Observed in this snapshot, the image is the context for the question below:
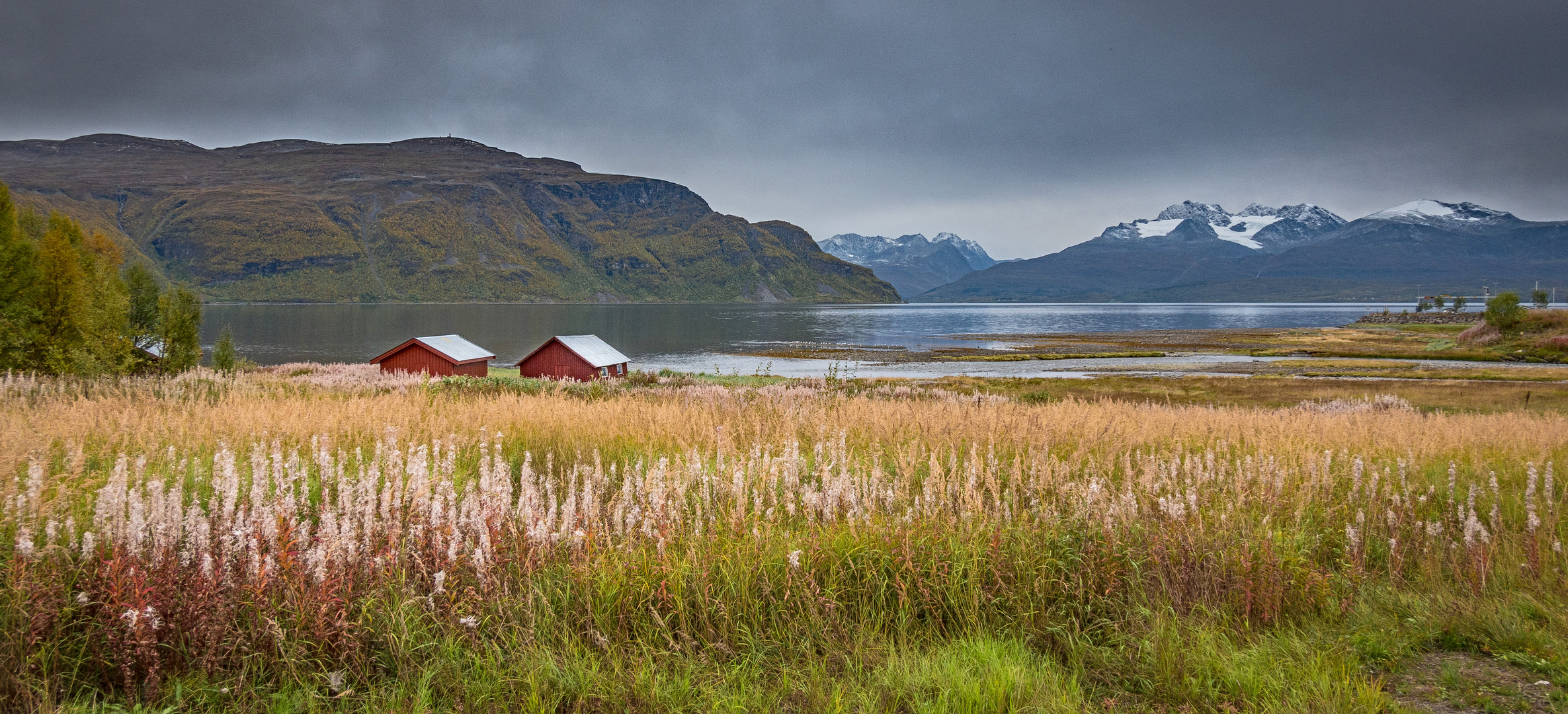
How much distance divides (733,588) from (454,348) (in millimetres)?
36684

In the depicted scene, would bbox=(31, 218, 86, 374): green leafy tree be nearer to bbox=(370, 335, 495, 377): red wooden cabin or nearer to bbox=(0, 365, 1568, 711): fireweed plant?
bbox=(370, 335, 495, 377): red wooden cabin

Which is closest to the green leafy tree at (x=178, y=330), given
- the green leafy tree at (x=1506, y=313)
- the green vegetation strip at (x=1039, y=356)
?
the green vegetation strip at (x=1039, y=356)

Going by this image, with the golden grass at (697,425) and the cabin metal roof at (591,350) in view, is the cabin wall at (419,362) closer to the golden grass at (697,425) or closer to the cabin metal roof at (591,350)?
the cabin metal roof at (591,350)

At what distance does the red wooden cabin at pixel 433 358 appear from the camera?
36100mm

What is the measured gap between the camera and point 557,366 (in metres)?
35.8

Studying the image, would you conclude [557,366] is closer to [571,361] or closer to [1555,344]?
[571,361]

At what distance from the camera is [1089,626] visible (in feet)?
17.1

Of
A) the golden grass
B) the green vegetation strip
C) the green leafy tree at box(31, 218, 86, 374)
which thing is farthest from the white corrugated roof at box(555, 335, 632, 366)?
the green vegetation strip

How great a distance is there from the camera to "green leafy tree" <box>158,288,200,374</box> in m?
29.0

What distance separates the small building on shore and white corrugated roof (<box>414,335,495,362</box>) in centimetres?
303

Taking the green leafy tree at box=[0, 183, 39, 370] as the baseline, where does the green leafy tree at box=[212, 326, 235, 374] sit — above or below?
below

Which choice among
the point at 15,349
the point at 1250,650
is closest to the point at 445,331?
the point at 15,349

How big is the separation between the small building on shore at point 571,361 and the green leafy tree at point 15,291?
16959 millimetres

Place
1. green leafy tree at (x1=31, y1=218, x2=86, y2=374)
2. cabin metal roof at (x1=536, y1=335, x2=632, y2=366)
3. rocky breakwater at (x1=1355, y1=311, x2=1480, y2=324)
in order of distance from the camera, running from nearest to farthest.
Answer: green leafy tree at (x1=31, y1=218, x2=86, y2=374)
cabin metal roof at (x1=536, y1=335, x2=632, y2=366)
rocky breakwater at (x1=1355, y1=311, x2=1480, y2=324)
